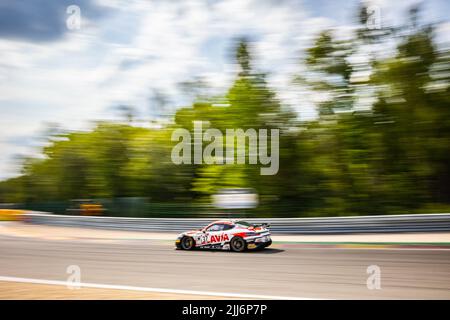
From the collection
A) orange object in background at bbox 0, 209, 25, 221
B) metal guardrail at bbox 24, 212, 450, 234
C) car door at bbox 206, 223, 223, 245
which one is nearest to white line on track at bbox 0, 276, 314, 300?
car door at bbox 206, 223, 223, 245

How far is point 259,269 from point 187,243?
450cm

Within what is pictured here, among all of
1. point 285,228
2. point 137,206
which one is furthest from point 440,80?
point 137,206

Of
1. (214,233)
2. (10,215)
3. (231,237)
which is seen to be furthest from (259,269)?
(10,215)

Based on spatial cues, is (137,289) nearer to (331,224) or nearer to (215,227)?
(215,227)

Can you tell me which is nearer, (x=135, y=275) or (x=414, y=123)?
(x=135, y=275)

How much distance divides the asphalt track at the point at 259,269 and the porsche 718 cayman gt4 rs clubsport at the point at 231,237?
29 cm

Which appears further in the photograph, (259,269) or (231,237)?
(231,237)

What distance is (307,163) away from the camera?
25812 mm

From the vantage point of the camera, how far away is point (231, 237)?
1373 centimetres

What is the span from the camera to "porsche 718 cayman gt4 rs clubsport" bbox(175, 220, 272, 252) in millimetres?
13477

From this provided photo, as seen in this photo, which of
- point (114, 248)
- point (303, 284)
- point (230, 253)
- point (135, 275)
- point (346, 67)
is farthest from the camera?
point (346, 67)

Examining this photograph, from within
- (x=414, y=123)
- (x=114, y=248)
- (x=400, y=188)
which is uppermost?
(x=414, y=123)
